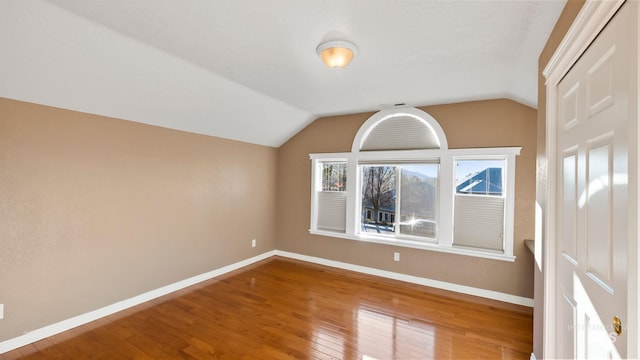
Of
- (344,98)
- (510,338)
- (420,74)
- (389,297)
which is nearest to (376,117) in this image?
(344,98)

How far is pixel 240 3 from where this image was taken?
1.70m

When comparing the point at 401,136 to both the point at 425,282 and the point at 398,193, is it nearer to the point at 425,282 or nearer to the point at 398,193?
the point at 398,193

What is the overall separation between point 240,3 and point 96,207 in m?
2.59

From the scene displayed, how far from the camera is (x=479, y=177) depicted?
3.56m

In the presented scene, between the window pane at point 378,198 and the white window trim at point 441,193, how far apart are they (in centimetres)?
13

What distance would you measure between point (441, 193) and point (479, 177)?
0.51 metres

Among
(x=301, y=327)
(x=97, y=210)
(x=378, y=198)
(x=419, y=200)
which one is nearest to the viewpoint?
(x=301, y=327)

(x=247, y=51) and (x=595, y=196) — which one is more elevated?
(x=247, y=51)

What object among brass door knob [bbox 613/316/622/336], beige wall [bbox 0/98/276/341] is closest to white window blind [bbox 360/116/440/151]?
beige wall [bbox 0/98/276/341]

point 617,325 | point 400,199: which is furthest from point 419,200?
point 617,325

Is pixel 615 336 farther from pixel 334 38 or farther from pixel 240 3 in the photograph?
pixel 240 3

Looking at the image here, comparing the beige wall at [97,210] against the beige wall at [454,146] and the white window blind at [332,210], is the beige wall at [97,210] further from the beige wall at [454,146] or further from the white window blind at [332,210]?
the white window blind at [332,210]

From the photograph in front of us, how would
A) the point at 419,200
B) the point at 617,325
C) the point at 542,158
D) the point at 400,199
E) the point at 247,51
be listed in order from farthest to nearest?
the point at 400,199
the point at 419,200
the point at 247,51
the point at 542,158
the point at 617,325

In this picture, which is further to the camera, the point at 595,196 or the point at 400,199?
the point at 400,199
